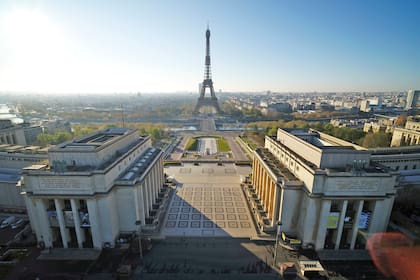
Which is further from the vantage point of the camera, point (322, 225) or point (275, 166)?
point (275, 166)

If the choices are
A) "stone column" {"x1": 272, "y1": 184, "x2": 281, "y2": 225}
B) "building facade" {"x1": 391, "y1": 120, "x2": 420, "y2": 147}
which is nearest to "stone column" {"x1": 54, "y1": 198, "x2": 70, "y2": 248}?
"stone column" {"x1": 272, "y1": 184, "x2": 281, "y2": 225}

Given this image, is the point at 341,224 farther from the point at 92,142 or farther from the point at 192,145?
the point at 192,145

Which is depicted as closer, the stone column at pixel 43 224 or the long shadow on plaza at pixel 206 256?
the long shadow on plaza at pixel 206 256

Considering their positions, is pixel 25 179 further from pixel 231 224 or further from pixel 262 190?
pixel 262 190

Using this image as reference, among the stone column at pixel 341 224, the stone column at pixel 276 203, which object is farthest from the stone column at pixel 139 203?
the stone column at pixel 341 224

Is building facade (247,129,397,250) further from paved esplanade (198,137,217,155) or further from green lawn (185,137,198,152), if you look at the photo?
green lawn (185,137,198,152)

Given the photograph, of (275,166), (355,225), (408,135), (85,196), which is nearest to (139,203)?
(85,196)

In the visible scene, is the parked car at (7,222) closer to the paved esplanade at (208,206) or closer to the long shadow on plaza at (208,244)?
the paved esplanade at (208,206)
